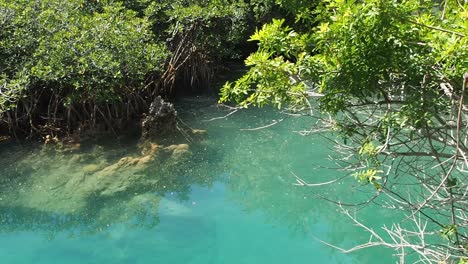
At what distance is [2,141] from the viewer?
880 cm

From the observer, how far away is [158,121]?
28.8ft

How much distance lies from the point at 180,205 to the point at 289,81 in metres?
3.92

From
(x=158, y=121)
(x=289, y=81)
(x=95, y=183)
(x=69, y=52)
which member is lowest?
(x=95, y=183)

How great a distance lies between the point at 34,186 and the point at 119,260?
254 centimetres

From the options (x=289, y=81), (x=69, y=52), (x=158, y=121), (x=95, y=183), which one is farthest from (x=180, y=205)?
(x=289, y=81)

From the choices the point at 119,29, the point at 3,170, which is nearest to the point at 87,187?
the point at 3,170

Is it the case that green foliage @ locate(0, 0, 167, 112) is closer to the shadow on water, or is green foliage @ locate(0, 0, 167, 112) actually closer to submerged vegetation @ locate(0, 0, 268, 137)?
submerged vegetation @ locate(0, 0, 268, 137)

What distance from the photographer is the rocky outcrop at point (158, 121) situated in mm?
8766

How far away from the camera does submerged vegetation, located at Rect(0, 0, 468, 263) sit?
2707 millimetres

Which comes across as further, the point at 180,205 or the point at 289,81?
the point at 180,205

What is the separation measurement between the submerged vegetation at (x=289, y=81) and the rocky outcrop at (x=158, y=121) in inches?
1.5

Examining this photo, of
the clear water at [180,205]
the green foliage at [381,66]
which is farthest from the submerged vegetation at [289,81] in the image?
the clear water at [180,205]

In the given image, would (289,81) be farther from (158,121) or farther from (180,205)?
(158,121)

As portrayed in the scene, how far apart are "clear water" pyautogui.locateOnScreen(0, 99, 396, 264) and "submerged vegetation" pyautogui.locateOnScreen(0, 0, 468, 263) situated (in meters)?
0.12
